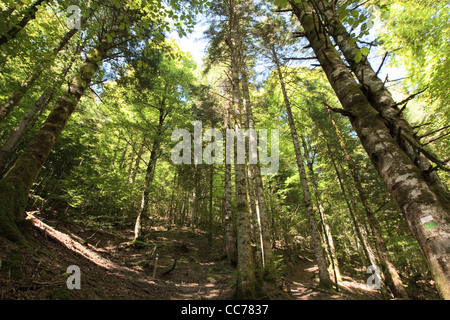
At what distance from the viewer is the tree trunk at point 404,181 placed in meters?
1.27

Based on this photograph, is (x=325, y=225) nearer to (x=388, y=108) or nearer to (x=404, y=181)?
(x=388, y=108)

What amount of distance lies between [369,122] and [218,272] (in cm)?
980

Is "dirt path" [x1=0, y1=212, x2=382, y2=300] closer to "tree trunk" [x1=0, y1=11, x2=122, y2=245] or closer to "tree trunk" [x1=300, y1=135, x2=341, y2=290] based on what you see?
"tree trunk" [x1=0, y1=11, x2=122, y2=245]

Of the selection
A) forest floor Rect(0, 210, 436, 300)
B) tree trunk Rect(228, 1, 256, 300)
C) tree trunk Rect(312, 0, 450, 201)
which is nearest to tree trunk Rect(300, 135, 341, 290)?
forest floor Rect(0, 210, 436, 300)

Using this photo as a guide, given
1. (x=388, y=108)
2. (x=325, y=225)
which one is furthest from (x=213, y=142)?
(x=388, y=108)

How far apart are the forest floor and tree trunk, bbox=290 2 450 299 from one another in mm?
4697

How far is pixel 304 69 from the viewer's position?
11336 mm

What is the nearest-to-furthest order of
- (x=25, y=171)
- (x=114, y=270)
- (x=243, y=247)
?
1. (x=25, y=171)
2. (x=243, y=247)
3. (x=114, y=270)

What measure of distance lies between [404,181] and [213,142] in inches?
583

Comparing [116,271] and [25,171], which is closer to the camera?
[25,171]

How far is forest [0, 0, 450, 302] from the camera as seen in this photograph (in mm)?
2137

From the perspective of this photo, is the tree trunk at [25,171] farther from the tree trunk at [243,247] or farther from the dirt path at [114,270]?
the tree trunk at [243,247]

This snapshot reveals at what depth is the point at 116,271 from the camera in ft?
20.9

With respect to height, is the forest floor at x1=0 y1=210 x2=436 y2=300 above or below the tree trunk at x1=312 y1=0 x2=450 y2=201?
below
